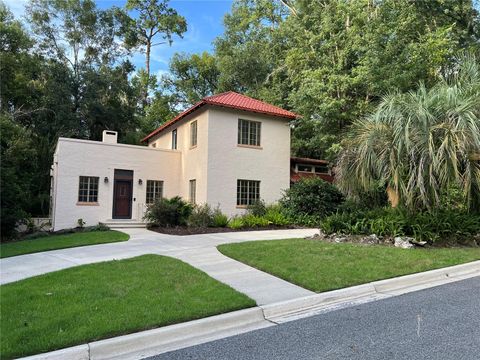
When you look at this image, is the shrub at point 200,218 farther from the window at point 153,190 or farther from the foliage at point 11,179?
the foliage at point 11,179

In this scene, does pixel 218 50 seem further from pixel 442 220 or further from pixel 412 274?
pixel 412 274

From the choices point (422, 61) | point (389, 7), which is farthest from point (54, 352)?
point (389, 7)

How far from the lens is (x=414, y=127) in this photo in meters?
11.6

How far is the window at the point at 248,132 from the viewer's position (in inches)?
811

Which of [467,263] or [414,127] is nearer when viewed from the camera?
[467,263]

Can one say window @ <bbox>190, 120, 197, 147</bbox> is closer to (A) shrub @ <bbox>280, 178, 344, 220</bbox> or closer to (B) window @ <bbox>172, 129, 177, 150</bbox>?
(B) window @ <bbox>172, 129, 177, 150</bbox>

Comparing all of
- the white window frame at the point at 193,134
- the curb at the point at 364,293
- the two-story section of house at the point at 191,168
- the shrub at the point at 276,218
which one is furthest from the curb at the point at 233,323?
the white window frame at the point at 193,134

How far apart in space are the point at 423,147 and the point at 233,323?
27.6 ft

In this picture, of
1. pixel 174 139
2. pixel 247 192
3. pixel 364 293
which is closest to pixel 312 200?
pixel 247 192

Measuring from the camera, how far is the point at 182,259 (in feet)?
31.9

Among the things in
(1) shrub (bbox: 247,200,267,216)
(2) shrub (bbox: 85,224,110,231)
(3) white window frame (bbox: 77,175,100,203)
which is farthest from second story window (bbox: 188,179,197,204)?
(3) white window frame (bbox: 77,175,100,203)

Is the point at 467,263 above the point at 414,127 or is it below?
below

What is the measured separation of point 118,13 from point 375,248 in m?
35.6

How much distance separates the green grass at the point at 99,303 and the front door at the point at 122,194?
12.8 metres
